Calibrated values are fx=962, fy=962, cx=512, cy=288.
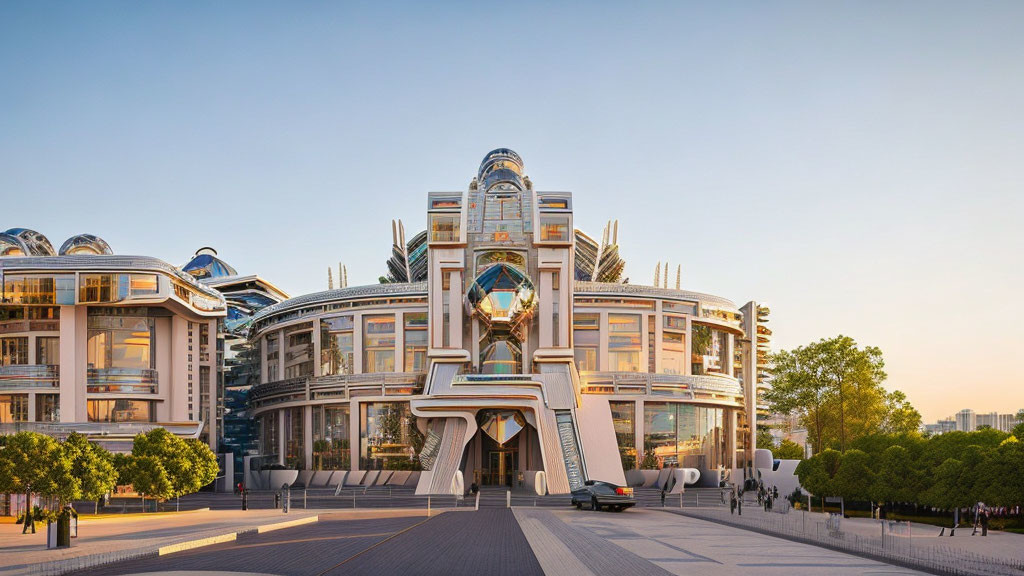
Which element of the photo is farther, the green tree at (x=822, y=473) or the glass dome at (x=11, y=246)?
the glass dome at (x=11, y=246)

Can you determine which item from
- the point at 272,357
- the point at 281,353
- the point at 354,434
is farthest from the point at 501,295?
the point at 272,357

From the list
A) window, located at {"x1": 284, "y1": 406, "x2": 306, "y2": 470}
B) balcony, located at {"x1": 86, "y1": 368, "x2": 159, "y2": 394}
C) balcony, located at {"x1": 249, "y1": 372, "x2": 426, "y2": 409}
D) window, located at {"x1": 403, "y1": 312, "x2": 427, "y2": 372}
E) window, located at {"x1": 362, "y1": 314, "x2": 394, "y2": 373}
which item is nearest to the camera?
balcony, located at {"x1": 86, "y1": 368, "x2": 159, "y2": 394}

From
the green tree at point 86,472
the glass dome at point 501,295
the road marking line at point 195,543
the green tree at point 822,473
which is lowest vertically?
the green tree at point 822,473

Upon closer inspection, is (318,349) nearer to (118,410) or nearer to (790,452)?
(118,410)

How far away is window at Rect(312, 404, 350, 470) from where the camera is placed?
76.4m

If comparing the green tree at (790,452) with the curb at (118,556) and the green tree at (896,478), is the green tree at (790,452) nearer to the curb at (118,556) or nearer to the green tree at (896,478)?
the green tree at (896,478)

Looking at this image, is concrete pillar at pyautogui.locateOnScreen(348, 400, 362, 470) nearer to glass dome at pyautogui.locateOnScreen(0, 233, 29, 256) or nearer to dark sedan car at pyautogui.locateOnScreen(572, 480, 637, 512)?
glass dome at pyautogui.locateOnScreen(0, 233, 29, 256)

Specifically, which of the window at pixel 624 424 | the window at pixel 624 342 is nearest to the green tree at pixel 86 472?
the window at pixel 624 424

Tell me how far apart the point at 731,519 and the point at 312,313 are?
4705 cm

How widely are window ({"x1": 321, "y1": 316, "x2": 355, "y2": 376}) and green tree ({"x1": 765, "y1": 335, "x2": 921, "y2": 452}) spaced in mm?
39044

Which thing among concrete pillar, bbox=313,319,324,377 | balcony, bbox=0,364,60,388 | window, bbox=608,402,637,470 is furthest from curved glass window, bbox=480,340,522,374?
balcony, bbox=0,364,60,388

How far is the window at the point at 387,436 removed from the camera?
7481 cm

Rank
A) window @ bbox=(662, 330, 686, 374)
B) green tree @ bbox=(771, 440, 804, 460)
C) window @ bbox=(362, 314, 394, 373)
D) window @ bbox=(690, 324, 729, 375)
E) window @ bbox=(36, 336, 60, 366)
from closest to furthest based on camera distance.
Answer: window @ bbox=(36, 336, 60, 366) < window @ bbox=(362, 314, 394, 373) < window @ bbox=(662, 330, 686, 374) < window @ bbox=(690, 324, 729, 375) < green tree @ bbox=(771, 440, 804, 460)

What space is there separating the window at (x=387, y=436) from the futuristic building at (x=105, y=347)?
11452 millimetres
